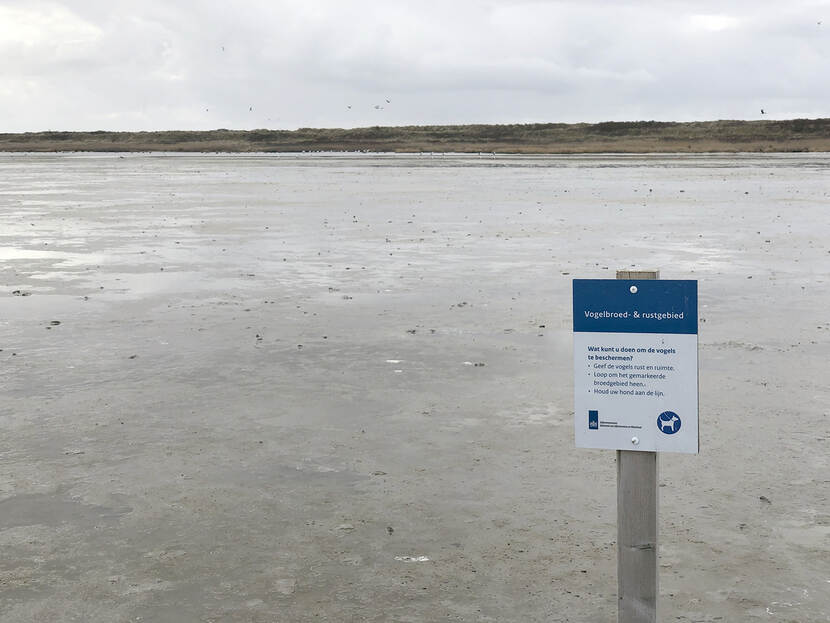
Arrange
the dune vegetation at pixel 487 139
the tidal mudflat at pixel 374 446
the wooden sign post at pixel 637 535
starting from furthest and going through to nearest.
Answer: the dune vegetation at pixel 487 139, the tidal mudflat at pixel 374 446, the wooden sign post at pixel 637 535

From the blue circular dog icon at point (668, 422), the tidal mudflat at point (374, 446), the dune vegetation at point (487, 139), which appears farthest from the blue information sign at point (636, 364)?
the dune vegetation at point (487, 139)

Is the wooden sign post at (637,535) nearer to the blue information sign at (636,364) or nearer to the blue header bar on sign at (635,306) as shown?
the blue information sign at (636,364)

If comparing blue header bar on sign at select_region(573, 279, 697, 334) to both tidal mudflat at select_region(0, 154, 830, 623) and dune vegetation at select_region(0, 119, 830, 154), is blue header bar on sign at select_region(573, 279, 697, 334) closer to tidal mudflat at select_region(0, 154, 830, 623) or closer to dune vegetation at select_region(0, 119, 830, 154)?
tidal mudflat at select_region(0, 154, 830, 623)

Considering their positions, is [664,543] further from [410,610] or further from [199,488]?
[199,488]

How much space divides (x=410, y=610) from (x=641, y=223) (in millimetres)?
19349

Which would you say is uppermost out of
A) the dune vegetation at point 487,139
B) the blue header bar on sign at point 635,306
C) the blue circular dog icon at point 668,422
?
the dune vegetation at point 487,139

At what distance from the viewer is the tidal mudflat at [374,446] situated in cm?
496

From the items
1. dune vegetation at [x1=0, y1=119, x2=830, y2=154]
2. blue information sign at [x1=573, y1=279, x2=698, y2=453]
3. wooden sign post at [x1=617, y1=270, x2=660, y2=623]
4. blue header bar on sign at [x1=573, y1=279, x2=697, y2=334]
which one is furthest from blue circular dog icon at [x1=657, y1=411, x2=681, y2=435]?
dune vegetation at [x1=0, y1=119, x2=830, y2=154]

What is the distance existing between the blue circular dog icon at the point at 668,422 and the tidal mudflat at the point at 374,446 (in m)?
1.16

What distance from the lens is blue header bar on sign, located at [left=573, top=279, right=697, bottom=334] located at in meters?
3.84

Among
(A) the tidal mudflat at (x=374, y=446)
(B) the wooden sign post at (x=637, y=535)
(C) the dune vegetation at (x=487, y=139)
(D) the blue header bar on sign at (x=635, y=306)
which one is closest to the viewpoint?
(D) the blue header bar on sign at (x=635, y=306)

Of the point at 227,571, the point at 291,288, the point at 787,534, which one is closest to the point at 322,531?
the point at 227,571

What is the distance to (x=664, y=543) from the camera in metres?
5.44

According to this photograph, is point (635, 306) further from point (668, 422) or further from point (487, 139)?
point (487, 139)
